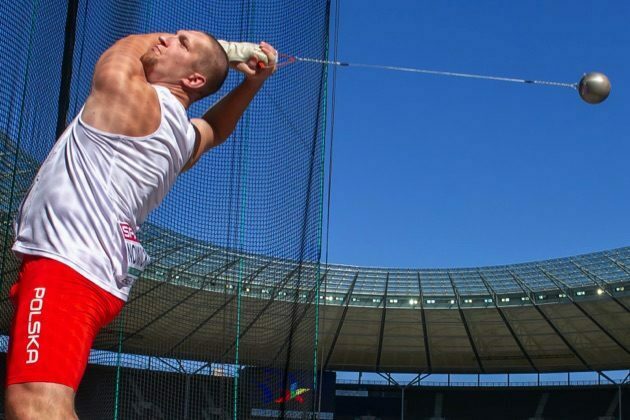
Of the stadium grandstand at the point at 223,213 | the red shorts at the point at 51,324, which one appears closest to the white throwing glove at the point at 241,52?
the red shorts at the point at 51,324

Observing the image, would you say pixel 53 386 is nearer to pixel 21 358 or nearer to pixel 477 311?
pixel 21 358

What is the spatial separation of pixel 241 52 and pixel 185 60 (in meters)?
0.26

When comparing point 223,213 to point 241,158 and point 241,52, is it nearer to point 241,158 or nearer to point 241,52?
point 241,158

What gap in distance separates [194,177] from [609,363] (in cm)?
2776

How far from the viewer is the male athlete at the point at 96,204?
4.95 feet

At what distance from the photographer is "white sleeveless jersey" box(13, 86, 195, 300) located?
1.62 metres

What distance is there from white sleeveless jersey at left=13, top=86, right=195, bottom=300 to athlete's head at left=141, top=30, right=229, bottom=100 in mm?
89

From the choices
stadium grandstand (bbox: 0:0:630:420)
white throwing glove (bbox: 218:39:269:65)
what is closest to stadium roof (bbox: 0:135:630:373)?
stadium grandstand (bbox: 0:0:630:420)

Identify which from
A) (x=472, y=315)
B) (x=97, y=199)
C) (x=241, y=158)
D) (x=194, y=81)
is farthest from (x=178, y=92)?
(x=472, y=315)

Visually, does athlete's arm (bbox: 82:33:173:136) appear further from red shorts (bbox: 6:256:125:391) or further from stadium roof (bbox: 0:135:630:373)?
stadium roof (bbox: 0:135:630:373)

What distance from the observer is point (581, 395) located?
1264 inches

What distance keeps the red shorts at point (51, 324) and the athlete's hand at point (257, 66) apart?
A: 802 millimetres

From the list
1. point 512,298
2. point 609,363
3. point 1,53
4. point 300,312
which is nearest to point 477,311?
point 512,298

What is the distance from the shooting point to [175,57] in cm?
192
